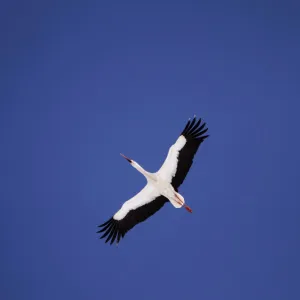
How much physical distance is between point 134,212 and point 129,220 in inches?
12.0

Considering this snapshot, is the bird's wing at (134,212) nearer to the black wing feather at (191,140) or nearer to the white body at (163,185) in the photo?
the white body at (163,185)

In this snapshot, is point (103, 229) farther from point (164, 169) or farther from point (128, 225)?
point (164, 169)

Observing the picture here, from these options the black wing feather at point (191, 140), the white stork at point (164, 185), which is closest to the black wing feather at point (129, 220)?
the white stork at point (164, 185)

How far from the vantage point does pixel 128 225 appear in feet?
56.6

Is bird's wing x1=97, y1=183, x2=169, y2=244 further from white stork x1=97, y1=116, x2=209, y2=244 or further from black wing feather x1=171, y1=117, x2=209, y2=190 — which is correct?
black wing feather x1=171, y1=117, x2=209, y2=190

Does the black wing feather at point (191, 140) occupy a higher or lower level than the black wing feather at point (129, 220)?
higher

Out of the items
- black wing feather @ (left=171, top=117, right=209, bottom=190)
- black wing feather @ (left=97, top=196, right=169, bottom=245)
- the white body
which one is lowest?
black wing feather @ (left=97, top=196, right=169, bottom=245)

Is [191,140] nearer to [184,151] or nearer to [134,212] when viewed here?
[184,151]

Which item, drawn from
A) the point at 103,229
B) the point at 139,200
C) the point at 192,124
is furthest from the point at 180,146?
the point at 103,229

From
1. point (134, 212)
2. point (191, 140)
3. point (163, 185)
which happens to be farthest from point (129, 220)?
point (191, 140)

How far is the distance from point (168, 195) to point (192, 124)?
2.38m

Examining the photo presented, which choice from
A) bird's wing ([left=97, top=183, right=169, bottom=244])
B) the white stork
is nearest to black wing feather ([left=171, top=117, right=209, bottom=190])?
the white stork

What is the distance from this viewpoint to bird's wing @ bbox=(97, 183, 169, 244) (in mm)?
17234

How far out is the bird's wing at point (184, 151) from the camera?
16.3 metres
